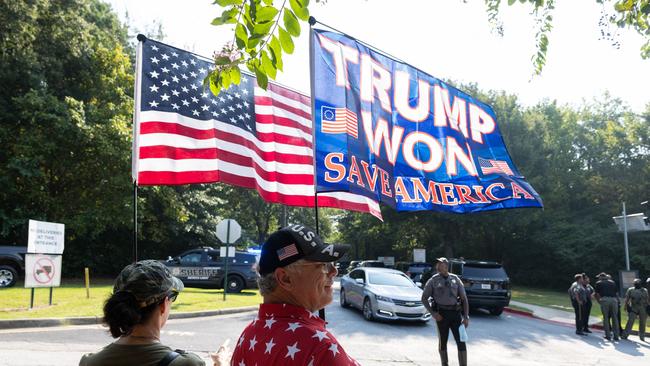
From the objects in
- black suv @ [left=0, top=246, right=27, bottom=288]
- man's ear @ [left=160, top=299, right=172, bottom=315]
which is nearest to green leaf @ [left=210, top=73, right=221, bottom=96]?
man's ear @ [left=160, top=299, right=172, bottom=315]

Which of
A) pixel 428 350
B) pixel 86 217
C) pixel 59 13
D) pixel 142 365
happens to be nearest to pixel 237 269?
pixel 86 217

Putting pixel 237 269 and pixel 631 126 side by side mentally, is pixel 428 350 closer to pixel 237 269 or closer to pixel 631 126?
pixel 237 269

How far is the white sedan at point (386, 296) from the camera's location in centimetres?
1352

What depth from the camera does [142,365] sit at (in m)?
2.19

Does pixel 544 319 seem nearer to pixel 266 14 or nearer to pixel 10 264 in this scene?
pixel 266 14

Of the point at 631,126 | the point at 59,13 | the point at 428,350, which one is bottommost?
the point at 428,350

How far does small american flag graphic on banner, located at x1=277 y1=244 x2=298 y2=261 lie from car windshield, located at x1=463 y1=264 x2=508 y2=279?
15.7 metres

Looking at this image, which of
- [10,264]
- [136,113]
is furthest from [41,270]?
[136,113]

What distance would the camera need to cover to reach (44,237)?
12.9 meters

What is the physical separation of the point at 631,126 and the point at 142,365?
131 ft

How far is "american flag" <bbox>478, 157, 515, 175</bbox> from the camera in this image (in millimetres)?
5356

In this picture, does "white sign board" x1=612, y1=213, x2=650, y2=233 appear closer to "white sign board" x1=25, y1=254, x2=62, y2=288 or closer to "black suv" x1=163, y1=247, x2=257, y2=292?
"black suv" x1=163, y1=247, x2=257, y2=292

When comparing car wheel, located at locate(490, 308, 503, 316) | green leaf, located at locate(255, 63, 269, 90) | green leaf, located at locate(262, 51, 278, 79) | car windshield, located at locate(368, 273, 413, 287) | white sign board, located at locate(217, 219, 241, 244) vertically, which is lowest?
car wheel, located at locate(490, 308, 503, 316)

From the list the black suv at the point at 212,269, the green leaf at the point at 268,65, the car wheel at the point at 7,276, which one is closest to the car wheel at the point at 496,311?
the black suv at the point at 212,269
